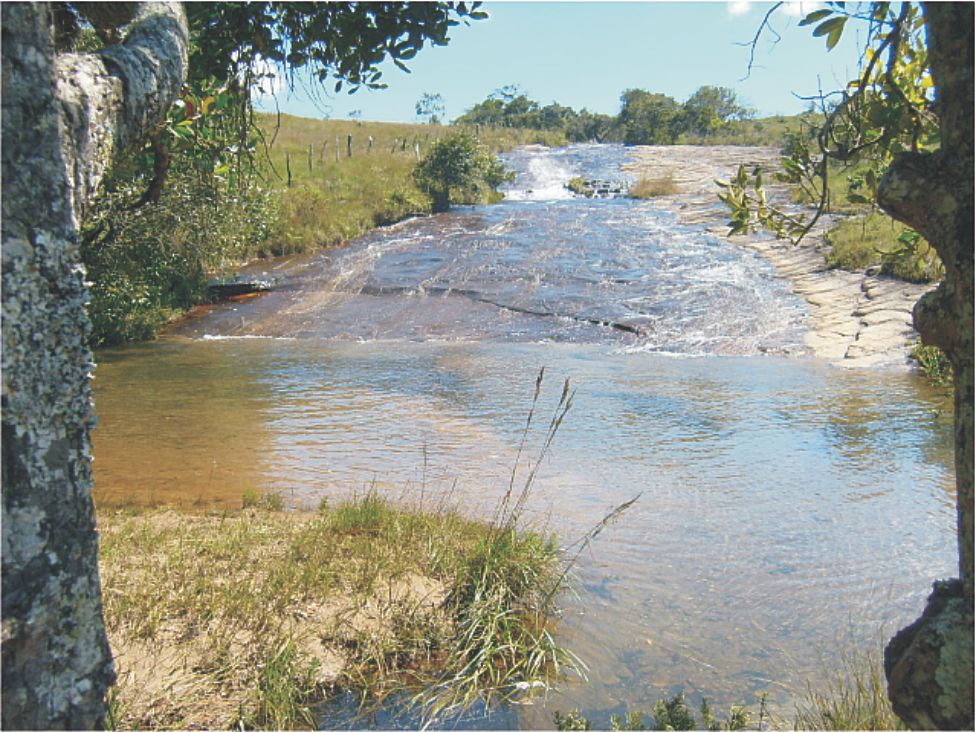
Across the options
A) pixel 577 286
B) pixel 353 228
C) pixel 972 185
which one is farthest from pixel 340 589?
pixel 353 228

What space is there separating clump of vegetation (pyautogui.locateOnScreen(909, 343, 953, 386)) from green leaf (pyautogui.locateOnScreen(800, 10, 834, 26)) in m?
9.48

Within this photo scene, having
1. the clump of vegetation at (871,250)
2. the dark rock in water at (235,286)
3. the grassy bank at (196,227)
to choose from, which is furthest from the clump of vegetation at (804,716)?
the dark rock in water at (235,286)

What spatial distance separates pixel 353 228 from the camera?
24.0m

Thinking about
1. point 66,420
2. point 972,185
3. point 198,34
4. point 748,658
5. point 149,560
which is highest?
point 198,34

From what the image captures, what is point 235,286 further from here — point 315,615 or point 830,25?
point 830,25

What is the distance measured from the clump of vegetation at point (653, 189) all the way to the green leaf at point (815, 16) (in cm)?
2974

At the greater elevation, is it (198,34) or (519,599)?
(198,34)

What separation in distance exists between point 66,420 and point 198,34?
11.9 feet

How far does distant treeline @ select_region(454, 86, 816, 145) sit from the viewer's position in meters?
56.6

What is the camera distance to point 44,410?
1.58 metres

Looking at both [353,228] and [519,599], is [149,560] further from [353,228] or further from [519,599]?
[353,228]

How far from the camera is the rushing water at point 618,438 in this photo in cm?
484

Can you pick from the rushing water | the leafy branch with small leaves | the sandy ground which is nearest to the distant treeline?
the sandy ground

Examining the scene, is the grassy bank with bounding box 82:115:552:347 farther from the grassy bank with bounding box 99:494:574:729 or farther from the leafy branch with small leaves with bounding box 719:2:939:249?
the leafy branch with small leaves with bounding box 719:2:939:249
